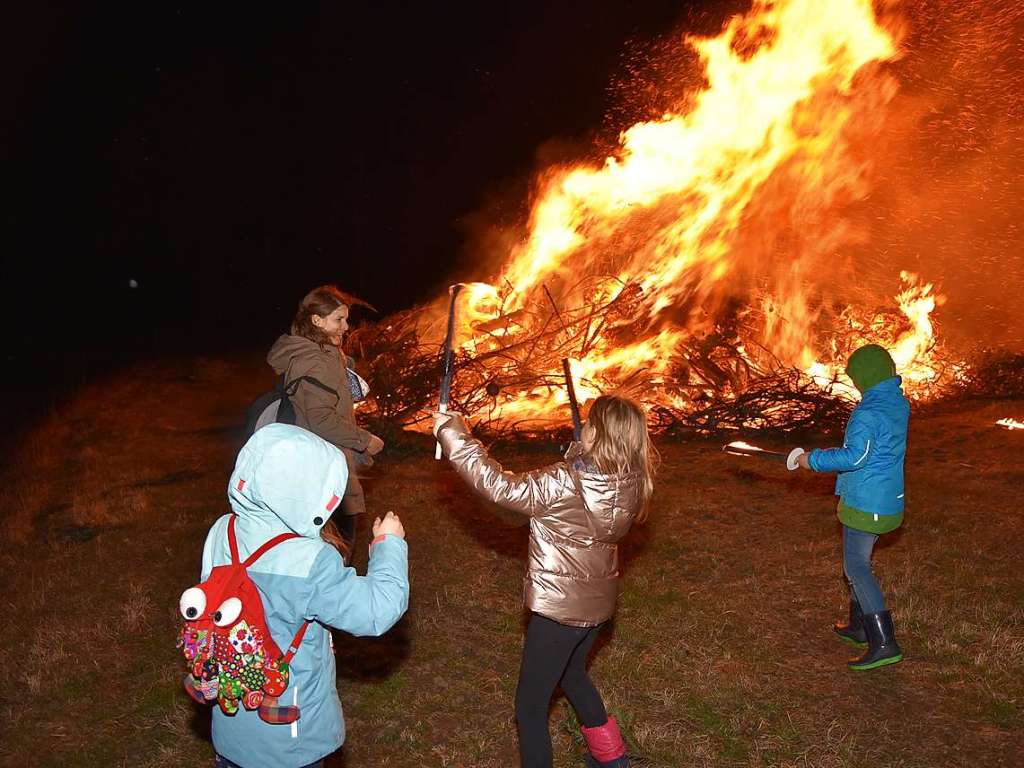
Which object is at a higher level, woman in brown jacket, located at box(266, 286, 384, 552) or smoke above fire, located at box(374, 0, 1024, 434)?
smoke above fire, located at box(374, 0, 1024, 434)

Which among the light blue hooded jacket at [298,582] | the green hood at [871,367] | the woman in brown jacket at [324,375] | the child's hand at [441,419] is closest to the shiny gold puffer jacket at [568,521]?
the child's hand at [441,419]

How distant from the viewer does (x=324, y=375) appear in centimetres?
489

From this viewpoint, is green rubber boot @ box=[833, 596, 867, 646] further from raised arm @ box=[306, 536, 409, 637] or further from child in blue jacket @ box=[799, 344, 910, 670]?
raised arm @ box=[306, 536, 409, 637]

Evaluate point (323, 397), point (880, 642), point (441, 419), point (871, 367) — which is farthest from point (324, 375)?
point (880, 642)

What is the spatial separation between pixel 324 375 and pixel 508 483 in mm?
1790

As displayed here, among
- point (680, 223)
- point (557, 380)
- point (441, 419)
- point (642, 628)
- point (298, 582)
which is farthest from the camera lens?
point (680, 223)

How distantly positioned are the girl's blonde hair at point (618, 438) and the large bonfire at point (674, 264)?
6.55m

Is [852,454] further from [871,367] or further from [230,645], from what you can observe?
[230,645]

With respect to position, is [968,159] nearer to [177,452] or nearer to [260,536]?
[177,452]

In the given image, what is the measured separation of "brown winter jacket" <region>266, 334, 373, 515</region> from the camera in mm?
4859

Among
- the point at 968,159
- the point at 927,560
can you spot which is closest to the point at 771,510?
the point at 927,560

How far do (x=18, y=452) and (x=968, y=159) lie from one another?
53.4 ft

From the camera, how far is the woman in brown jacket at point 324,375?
486 centimetres

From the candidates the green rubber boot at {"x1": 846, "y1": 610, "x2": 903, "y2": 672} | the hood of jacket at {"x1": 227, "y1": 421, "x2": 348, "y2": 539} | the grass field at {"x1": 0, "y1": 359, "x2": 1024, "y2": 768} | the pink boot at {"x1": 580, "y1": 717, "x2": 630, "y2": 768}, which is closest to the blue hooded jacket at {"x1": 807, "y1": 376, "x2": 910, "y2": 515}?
the green rubber boot at {"x1": 846, "y1": 610, "x2": 903, "y2": 672}
